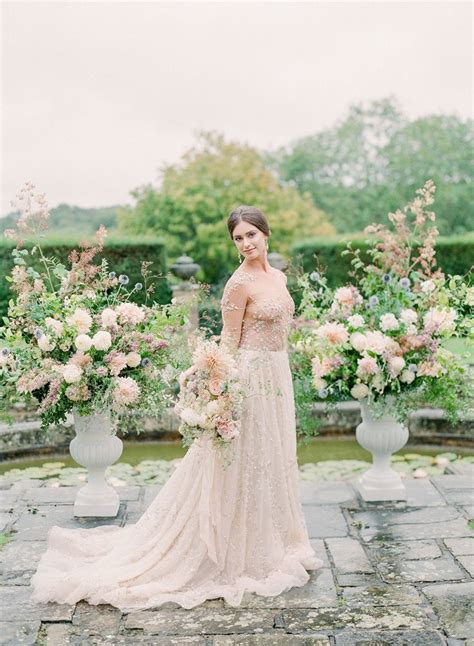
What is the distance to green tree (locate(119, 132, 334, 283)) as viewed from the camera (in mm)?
18672

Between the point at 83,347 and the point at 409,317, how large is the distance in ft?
6.92

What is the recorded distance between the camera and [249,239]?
4406mm

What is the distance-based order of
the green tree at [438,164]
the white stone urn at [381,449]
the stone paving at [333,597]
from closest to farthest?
the stone paving at [333,597] < the white stone urn at [381,449] < the green tree at [438,164]

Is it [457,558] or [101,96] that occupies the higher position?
[101,96]

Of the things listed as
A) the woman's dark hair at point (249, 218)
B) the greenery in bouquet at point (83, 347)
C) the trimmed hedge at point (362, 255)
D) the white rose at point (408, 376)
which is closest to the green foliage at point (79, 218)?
the trimmed hedge at point (362, 255)

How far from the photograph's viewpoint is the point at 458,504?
221 inches

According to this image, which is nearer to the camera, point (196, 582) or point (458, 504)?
point (196, 582)

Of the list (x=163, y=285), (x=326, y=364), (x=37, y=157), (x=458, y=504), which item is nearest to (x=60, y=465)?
(x=326, y=364)

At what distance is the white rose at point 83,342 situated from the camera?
500 centimetres

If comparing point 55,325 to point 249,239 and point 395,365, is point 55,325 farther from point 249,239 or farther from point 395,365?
Answer: point 395,365

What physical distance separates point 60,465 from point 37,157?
1384 cm

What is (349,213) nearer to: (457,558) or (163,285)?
(163,285)

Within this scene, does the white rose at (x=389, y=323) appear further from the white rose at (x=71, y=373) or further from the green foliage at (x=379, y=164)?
the green foliage at (x=379, y=164)

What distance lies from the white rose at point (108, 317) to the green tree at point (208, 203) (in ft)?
43.3
